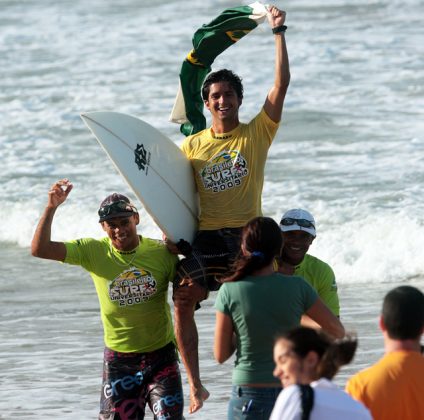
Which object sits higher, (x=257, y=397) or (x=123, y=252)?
(x=123, y=252)

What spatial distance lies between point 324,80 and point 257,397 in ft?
53.6

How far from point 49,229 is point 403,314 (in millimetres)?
2479

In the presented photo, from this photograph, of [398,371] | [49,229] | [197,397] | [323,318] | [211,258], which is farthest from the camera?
[211,258]

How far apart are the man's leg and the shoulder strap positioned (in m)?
2.54

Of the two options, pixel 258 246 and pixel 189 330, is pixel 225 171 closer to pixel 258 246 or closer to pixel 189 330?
pixel 189 330

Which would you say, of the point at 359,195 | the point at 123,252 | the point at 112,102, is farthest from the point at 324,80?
the point at 123,252

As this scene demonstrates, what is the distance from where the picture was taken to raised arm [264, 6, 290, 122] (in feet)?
21.8

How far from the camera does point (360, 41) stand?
2277 cm

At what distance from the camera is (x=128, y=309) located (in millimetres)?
6297

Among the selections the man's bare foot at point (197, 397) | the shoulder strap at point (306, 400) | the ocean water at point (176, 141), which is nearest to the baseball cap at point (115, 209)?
the man's bare foot at point (197, 397)

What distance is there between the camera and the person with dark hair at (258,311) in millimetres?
5035

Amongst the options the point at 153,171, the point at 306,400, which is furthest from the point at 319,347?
the point at 153,171

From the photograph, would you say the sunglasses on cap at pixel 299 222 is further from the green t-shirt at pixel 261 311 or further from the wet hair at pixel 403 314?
the wet hair at pixel 403 314

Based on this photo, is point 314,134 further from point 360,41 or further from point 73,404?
point 73,404
